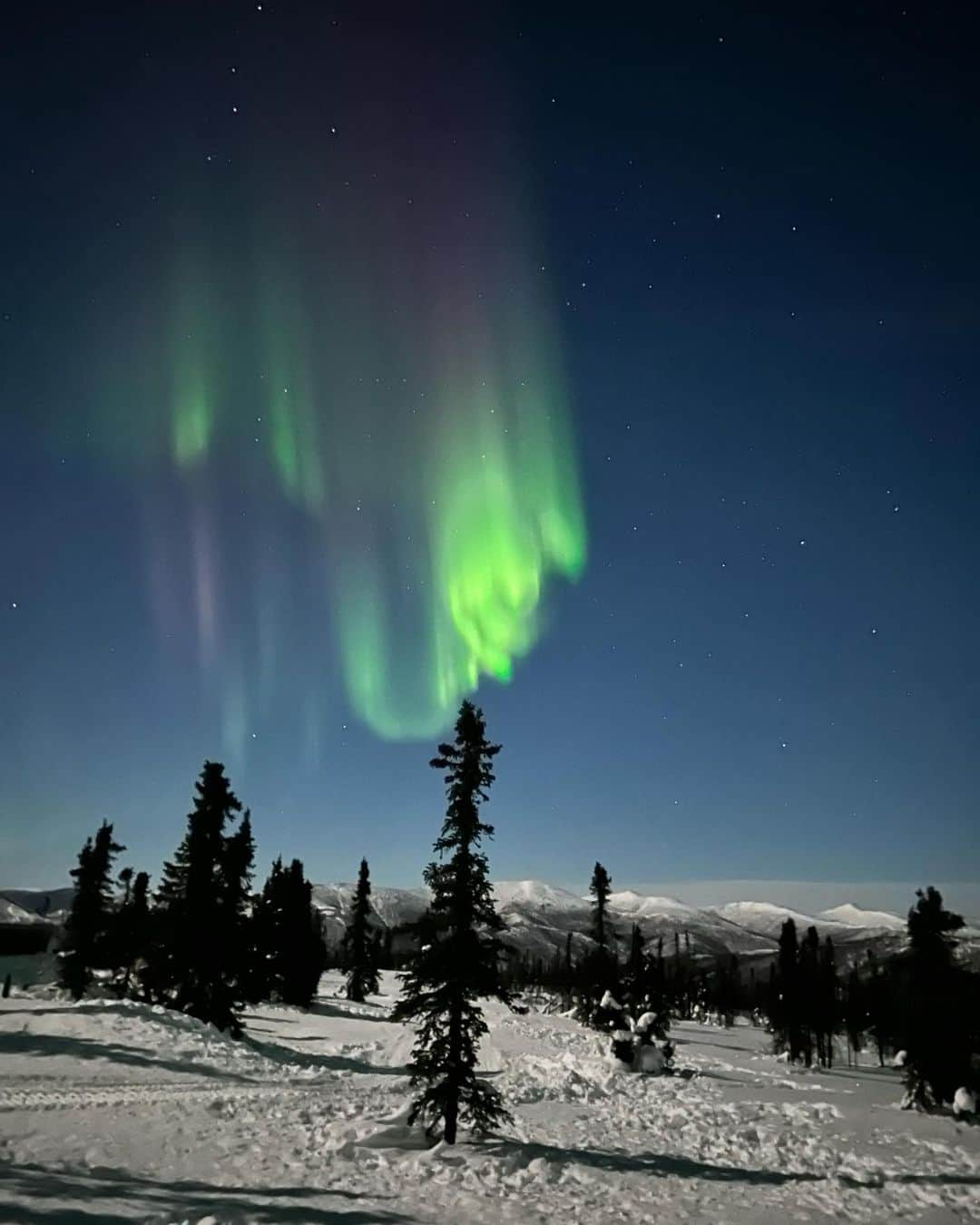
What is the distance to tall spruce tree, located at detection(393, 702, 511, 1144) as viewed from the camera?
16875mm

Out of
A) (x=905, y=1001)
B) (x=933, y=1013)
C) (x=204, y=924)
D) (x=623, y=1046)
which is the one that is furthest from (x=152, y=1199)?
(x=905, y=1001)

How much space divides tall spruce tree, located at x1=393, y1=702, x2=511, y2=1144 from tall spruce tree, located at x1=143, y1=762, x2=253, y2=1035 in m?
20.4

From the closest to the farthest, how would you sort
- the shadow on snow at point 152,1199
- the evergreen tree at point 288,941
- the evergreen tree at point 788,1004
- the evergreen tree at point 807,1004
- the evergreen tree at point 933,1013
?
the shadow on snow at point 152,1199 → the evergreen tree at point 933,1013 → the evergreen tree at point 288,941 → the evergreen tree at point 788,1004 → the evergreen tree at point 807,1004

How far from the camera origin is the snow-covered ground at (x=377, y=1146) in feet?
40.8

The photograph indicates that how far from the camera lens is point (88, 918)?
45.6 meters

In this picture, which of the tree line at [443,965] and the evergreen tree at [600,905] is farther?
the evergreen tree at [600,905]

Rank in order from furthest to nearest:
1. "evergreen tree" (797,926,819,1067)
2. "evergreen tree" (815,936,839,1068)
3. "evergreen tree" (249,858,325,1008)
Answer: "evergreen tree" (815,936,839,1068)
"evergreen tree" (797,926,819,1067)
"evergreen tree" (249,858,325,1008)

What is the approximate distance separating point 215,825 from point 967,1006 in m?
37.8

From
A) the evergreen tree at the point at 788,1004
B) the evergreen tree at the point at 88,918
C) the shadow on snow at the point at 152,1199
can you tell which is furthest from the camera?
the evergreen tree at the point at 788,1004

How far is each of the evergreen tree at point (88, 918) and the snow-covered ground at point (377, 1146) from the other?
1336 centimetres

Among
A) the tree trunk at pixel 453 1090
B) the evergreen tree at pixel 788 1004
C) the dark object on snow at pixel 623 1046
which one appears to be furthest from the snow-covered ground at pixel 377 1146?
the evergreen tree at pixel 788 1004

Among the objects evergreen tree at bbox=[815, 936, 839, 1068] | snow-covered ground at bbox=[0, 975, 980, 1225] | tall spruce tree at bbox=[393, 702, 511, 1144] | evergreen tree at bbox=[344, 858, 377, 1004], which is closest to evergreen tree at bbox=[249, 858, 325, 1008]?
evergreen tree at bbox=[344, 858, 377, 1004]

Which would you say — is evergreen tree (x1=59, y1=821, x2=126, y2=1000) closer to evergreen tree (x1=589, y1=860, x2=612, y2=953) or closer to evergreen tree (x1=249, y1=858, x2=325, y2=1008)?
evergreen tree (x1=249, y1=858, x2=325, y2=1008)

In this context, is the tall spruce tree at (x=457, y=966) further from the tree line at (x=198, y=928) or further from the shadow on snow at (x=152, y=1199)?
the tree line at (x=198, y=928)
